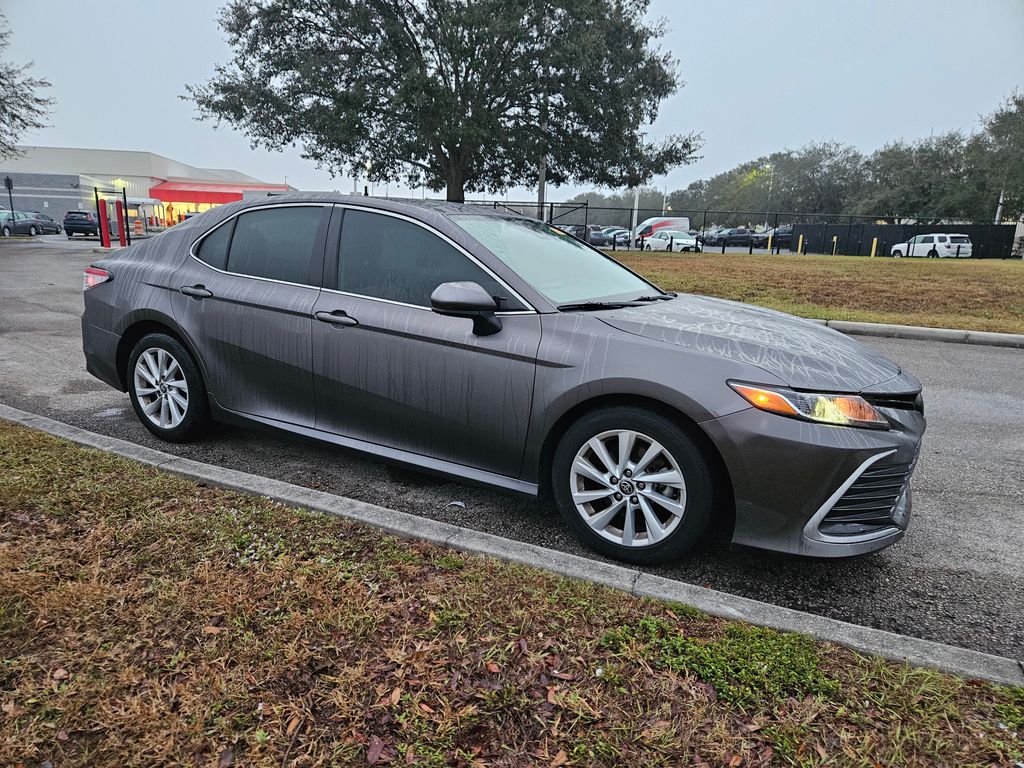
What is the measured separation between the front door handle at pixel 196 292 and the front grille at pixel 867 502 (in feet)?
11.6

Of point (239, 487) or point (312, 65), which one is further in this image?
point (312, 65)

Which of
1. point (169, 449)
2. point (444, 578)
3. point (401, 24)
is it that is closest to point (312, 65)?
point (401, 24)

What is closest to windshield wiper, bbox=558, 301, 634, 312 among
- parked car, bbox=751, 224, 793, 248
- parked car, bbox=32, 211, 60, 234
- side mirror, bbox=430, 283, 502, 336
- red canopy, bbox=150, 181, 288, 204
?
side mirror, bbox=430, 283, 502, 336

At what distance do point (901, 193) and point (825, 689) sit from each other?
6602 cm

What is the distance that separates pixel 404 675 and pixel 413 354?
5.50 feet

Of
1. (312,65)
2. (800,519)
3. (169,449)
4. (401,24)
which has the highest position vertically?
(401,24)

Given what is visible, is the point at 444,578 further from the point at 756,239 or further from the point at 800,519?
the point at 756,239

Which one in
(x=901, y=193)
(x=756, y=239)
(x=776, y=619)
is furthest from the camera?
(x=901, y=193)

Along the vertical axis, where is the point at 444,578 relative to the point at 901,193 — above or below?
below

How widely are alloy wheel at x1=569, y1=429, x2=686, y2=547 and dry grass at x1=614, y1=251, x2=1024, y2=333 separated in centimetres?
856

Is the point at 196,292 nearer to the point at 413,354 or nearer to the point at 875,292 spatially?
the point at 413,354

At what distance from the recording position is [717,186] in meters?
114

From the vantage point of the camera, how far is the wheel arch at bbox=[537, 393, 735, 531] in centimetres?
281

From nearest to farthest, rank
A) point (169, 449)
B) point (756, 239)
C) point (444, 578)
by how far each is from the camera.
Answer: point (444, 578)
point (169, 449)
point (756, 239)
